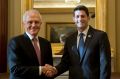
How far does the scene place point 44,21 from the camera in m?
3.60

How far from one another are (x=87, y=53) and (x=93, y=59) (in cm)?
8

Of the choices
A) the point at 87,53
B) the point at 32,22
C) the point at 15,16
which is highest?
the point at 15,16

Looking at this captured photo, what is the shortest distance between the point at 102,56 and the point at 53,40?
1.35 metres

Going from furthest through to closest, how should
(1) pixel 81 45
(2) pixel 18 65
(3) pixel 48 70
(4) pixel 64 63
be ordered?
(4) pixel 64 63 < (1) pixel 81 45 < (3) pixel 48 70 < (2) pixel 18 65

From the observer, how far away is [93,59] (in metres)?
2.37

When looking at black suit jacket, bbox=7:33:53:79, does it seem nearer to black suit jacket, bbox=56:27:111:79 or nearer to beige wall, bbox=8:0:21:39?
black suit jacket, bbox=56:27:111:79

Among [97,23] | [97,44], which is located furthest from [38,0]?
[97,44]

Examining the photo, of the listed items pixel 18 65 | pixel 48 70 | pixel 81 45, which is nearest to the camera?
pixel 18 65

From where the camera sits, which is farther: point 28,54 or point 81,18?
point 81,18

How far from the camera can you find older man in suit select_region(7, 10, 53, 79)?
2184mm

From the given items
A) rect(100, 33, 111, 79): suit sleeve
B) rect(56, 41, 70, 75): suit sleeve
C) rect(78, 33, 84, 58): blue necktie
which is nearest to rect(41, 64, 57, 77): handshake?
rect(56, 41, 70, 75): suit sleeve

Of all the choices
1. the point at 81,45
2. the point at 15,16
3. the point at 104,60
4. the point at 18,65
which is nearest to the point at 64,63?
the point at 81,45

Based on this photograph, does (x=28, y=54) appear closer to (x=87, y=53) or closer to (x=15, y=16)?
(x=87, y=53)

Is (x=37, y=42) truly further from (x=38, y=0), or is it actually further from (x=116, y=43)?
(x=116, y=43)
